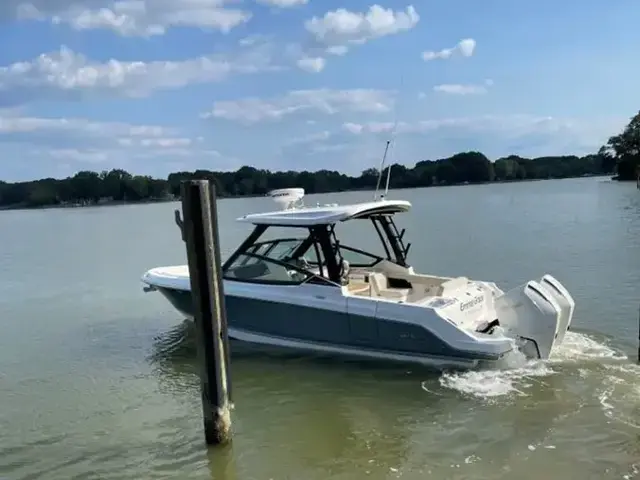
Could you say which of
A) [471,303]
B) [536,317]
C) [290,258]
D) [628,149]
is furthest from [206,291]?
[628,149]

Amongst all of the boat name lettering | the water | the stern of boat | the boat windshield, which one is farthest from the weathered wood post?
the stern of boat

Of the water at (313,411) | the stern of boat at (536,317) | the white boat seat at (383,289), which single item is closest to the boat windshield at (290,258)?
the white boat seat at (383,289)

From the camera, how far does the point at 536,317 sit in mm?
9320

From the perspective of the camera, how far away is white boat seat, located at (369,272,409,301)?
35.7ft

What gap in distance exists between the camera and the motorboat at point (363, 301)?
9352 mm

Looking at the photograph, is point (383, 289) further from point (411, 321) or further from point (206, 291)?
point (206, 291)

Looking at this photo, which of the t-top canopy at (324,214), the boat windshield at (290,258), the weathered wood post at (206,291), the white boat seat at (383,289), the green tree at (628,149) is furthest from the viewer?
the green tree at (628,149)

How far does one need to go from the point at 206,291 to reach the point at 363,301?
2.92 m

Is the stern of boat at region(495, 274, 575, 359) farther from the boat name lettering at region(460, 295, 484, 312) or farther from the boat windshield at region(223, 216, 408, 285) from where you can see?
the boat windshield at region(223, 216, 408, 285)

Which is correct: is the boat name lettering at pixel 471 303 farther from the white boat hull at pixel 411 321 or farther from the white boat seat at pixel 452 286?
the white boat seat at pixel 452 286

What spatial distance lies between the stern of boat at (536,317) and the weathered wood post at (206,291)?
4.12 m

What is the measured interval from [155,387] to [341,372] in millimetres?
2707

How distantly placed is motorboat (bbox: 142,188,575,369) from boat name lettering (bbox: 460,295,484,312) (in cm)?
2

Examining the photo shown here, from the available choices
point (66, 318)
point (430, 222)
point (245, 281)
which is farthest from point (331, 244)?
point (430, 222)
